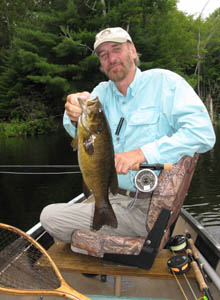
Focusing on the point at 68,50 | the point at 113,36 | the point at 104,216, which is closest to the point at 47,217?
the point at 104,216

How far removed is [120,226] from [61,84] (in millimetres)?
19746

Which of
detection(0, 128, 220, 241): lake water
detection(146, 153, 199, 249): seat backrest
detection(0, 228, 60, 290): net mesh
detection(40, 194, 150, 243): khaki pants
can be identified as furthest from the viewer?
detection(0, 128, 220, 241): lake water

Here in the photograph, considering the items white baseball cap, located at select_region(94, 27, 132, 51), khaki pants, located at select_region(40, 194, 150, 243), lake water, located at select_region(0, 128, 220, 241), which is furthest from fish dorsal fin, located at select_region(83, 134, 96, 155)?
lake water, located at select_region(0, 128, 220, 241)

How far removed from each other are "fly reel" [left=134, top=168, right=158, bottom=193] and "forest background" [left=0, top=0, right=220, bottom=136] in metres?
19.2

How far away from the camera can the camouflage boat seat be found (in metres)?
2.05

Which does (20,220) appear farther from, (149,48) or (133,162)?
(149,48)

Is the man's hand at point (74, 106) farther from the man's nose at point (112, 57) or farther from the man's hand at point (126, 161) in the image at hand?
the man's nose at point (112, 57)

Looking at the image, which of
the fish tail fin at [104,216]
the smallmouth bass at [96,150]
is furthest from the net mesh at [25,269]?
the smallmouth bass at [96,150]

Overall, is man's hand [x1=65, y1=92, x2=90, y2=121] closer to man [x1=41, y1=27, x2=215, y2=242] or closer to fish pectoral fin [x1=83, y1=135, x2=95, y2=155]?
man [x1=41, y1=27, x2=215, y2=242]

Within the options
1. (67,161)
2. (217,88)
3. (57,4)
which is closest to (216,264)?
(67,161)

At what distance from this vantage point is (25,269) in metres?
2.31

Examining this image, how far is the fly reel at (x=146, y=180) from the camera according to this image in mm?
2051

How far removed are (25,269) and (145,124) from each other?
1.62 meters

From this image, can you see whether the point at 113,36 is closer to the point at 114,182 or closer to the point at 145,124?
the point at 145,124
